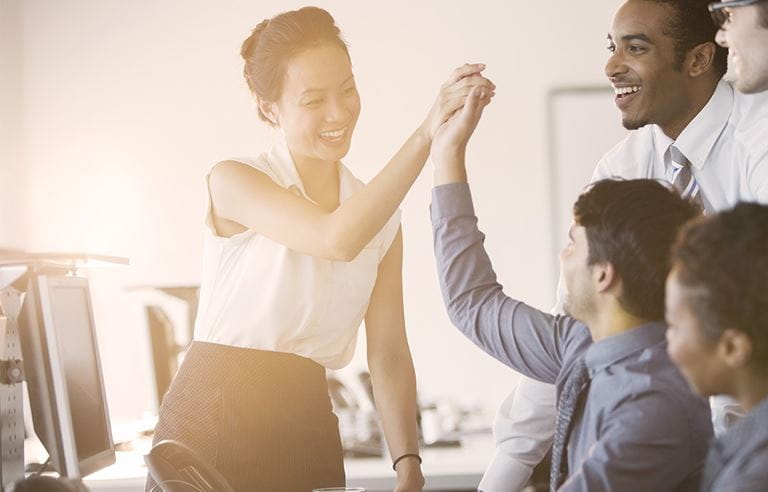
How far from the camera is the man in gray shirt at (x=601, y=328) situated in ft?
4.02

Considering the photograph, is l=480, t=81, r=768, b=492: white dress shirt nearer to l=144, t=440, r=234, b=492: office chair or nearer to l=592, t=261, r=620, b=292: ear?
l=592, t=261, r=620, b=292: ear

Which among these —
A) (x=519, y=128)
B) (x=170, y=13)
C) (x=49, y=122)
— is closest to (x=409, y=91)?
(x=519, y=128)

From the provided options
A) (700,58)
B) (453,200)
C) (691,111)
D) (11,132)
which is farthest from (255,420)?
(11,132)

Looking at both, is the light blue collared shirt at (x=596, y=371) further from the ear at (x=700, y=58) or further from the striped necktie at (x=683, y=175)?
the ear at (x=700, y=58)

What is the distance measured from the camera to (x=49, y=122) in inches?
204

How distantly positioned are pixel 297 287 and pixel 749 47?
801 mm

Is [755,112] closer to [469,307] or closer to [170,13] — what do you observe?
[469,307]

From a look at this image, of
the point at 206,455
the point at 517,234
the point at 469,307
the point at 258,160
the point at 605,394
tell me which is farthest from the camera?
the point at 517,234

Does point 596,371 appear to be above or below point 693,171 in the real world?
below

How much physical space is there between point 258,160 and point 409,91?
10.7 ft

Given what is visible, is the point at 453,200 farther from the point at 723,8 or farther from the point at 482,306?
the point at 723,8

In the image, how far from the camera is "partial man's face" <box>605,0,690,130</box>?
204cm

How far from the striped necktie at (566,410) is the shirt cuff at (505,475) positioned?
0.86ft

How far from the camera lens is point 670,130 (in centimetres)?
198
